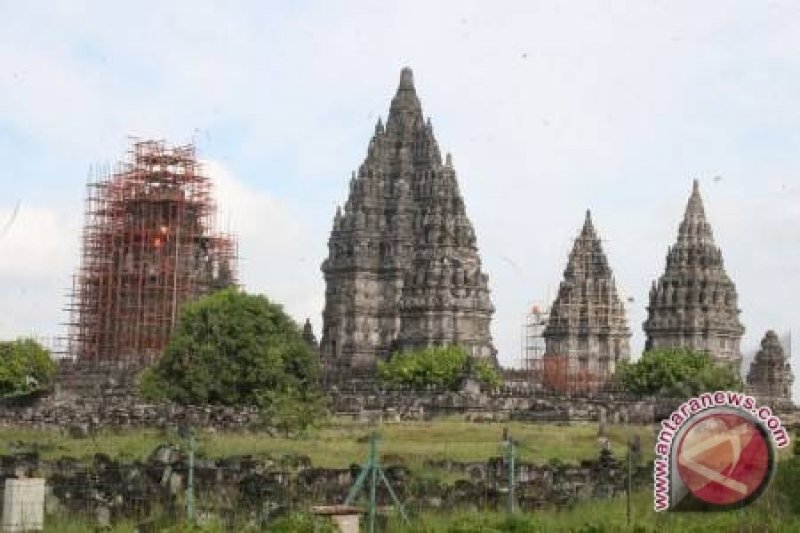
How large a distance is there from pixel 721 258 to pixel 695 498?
94.9 m

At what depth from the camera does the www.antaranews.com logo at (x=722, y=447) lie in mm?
19281

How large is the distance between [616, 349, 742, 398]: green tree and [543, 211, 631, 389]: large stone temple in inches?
618

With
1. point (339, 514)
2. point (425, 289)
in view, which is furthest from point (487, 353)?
point (339, 514)

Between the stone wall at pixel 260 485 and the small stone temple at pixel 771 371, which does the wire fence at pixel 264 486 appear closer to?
the stone wall at pixel 260 485

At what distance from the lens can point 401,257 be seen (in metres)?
110

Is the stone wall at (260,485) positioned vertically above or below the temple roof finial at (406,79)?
below

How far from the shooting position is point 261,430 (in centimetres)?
4872

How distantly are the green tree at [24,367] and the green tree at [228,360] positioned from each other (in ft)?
55.7

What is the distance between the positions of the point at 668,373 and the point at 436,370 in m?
14.4

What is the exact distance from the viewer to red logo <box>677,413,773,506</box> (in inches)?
759

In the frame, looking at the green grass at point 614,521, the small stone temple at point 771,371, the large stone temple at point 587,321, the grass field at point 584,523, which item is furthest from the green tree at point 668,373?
the grass field at point 584,523

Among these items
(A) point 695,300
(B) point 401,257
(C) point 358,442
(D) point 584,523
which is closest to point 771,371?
(A) point 695,300

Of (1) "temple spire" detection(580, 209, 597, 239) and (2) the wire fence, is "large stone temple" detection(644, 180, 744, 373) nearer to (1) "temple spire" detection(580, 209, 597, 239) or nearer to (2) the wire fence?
(1) "temple spire" detection(580, 209, 597, 239)

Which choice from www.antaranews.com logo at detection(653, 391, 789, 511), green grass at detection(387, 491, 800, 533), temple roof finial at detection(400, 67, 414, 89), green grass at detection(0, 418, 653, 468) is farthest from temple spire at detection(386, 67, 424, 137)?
www.antaranews.com logo at detection(653, 391, 789, 511)
